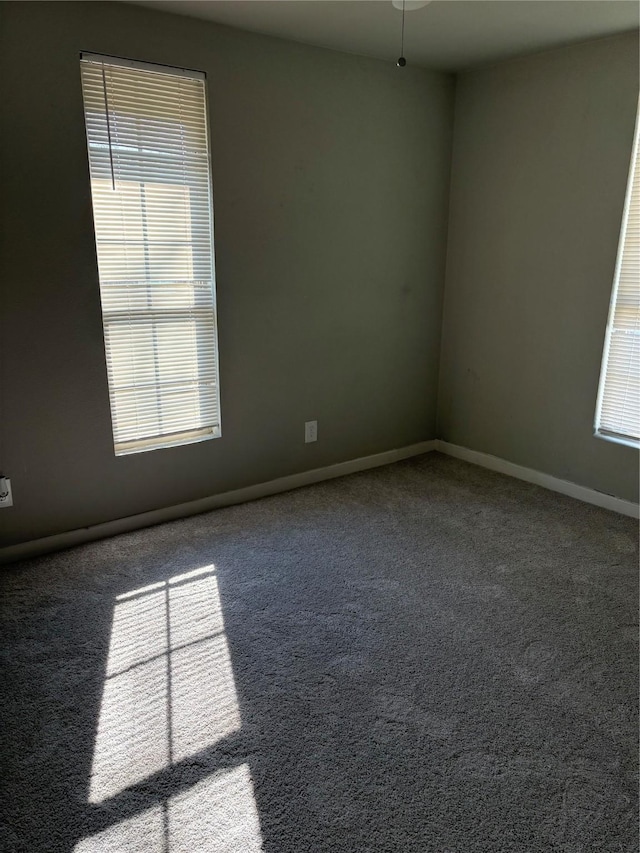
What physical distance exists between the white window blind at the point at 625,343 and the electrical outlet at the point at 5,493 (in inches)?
116

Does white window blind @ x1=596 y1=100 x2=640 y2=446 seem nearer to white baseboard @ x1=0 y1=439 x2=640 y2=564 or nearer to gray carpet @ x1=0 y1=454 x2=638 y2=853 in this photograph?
white baseboard @ x1=0 y1=439 x2=640 y2=564

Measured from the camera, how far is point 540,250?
3273mm

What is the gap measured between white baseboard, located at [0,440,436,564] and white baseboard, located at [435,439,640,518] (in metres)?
0.24

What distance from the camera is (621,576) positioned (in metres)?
2.52

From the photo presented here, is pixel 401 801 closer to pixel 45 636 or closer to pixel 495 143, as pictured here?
pixel 45 636

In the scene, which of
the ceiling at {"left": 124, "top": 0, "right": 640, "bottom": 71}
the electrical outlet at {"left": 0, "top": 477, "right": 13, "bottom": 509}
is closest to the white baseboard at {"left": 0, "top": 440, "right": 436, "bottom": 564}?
the electrical outlet at {"left": 0, "top": 477, "right": 13, "bottom": 509}

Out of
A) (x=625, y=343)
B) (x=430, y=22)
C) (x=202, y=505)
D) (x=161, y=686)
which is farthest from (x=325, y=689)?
(x=430, y=22)

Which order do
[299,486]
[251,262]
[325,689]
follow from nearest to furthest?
[325,689]
[251,262]
[299,486]

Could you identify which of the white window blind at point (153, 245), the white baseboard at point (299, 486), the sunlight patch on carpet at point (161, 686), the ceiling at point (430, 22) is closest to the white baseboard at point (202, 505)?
the white baseboard at point (299, 486)

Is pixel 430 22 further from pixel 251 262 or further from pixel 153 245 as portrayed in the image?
pixel 153 245

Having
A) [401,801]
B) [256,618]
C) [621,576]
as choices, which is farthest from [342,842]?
[621,576]

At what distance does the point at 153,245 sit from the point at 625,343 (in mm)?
2403

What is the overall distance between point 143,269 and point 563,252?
221 centimetres

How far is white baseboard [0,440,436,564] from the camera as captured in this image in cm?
264
